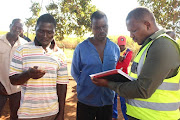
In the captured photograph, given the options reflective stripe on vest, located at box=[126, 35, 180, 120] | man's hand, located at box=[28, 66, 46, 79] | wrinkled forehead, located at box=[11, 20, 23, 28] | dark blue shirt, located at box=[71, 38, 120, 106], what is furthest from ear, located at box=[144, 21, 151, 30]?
wrinkled forehead, located at box=[11, 20, 23, 28]

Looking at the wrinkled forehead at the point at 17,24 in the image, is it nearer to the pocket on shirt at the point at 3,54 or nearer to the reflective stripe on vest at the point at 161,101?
the pocket on shirt at the point at 3,54

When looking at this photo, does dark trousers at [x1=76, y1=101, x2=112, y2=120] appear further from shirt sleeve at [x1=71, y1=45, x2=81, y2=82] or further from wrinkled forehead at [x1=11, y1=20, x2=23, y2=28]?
wrinkled forehead at [x1=11, y1=20, x2=23, y2=28]

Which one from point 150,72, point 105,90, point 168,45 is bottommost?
point 105,90

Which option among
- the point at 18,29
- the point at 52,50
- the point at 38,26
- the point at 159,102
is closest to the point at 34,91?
the point at 52,50

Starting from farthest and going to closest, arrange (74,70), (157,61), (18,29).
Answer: (18,29) → (74,70) → (157,61)

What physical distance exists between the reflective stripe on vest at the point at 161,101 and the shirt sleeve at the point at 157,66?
0.10 meters

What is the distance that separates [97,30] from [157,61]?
1370 mm

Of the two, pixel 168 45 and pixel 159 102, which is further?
pixel 159 102

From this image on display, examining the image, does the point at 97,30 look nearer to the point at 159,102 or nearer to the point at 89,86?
the point at 89,86

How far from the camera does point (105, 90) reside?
2363mm

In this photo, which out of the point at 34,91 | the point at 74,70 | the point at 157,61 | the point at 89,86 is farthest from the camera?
the point at 74,70

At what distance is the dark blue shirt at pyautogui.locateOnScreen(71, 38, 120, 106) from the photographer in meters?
2.32

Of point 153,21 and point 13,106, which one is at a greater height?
point 153,21

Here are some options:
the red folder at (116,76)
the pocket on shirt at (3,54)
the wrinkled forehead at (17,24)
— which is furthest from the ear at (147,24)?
the wrinkled forehead at (17,24)
